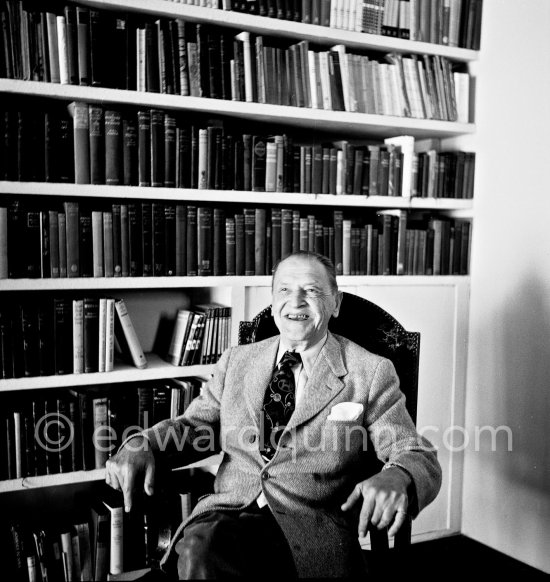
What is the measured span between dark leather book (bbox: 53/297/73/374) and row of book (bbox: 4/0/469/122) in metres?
0.76

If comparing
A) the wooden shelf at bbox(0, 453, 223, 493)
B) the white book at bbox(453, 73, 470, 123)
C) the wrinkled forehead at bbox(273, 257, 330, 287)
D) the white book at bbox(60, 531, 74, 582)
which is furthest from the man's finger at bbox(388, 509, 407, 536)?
the white book at bbox(453, 73, 470, 123)

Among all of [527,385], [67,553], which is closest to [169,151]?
[67,553]

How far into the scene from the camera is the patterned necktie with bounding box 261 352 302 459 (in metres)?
2.10

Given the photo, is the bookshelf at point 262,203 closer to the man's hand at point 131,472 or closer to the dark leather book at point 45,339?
the dark leather book at point 45,339

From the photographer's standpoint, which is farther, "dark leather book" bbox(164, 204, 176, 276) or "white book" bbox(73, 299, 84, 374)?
"dark leather book" bbox(164, 204, 176, 276)

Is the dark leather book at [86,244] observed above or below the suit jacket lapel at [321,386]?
above

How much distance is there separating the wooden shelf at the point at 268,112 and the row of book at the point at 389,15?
348 millimetres

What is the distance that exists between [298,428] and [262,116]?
1.30 m

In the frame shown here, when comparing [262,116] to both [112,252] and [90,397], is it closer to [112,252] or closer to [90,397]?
[112,252]

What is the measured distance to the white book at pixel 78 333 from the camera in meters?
2.52

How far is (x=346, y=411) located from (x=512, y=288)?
1355 millimetres

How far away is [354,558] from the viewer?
1.92 m

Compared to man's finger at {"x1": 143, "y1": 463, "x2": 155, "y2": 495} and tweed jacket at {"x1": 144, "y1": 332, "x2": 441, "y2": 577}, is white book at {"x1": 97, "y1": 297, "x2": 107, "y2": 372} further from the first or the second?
man's finger at {"x1": 143, "y1": 463, "x2": 155, "y2": 495}

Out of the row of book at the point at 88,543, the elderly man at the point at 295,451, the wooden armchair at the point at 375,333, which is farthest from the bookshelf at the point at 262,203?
the elderly man at the point at 295,451
